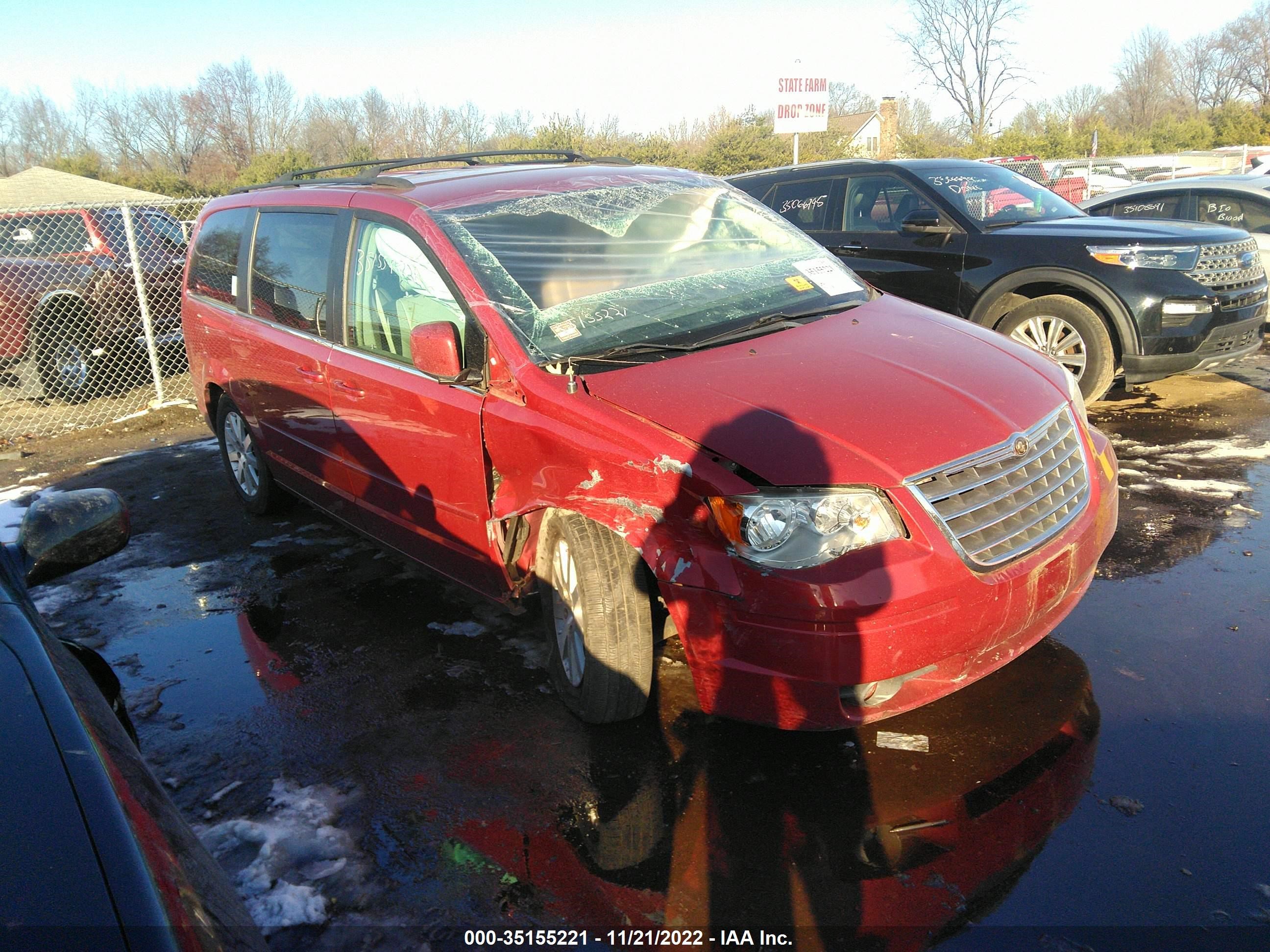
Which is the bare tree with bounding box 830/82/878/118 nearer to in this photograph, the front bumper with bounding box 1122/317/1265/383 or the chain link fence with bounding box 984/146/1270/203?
the chain link fence with bounding box 984/146/1270/203

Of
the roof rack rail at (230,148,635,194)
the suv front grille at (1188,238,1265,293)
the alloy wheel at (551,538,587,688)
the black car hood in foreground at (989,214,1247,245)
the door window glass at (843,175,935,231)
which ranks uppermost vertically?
the roof rack rail at (230,148,635,194)

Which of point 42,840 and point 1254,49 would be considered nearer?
point 42,840

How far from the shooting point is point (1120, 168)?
21297mm

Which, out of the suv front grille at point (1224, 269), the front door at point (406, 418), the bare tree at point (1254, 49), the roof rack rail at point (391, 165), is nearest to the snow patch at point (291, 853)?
the front door at point (406, 418)

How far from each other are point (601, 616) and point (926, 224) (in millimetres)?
5041

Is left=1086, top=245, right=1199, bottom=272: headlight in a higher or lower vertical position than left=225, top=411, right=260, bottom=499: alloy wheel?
higher

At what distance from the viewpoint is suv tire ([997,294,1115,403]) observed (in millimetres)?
6281

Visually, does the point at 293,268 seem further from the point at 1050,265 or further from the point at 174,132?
the point at 174,132

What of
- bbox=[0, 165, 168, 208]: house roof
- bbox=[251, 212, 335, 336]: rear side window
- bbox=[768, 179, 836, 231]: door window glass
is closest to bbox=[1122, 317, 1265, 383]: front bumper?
bbox=[768, 179, 836, 231]: door window glass

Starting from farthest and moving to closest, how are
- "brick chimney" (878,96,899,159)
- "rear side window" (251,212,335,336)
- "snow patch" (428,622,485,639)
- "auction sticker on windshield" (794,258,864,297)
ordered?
"brick chimney" (878,96,899,159)
"rear side window" (251,212,335,336)
"snow patch" (428,622,485,639)
"auction sticker on windshield" (794,258,864,297)

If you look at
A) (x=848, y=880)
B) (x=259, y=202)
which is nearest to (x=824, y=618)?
(x=848, y=880)

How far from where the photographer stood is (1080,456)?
10.3 ft

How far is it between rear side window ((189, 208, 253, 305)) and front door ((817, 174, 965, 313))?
163 inches

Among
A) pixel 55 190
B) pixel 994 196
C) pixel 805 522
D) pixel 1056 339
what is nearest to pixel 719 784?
pixel 805 522
